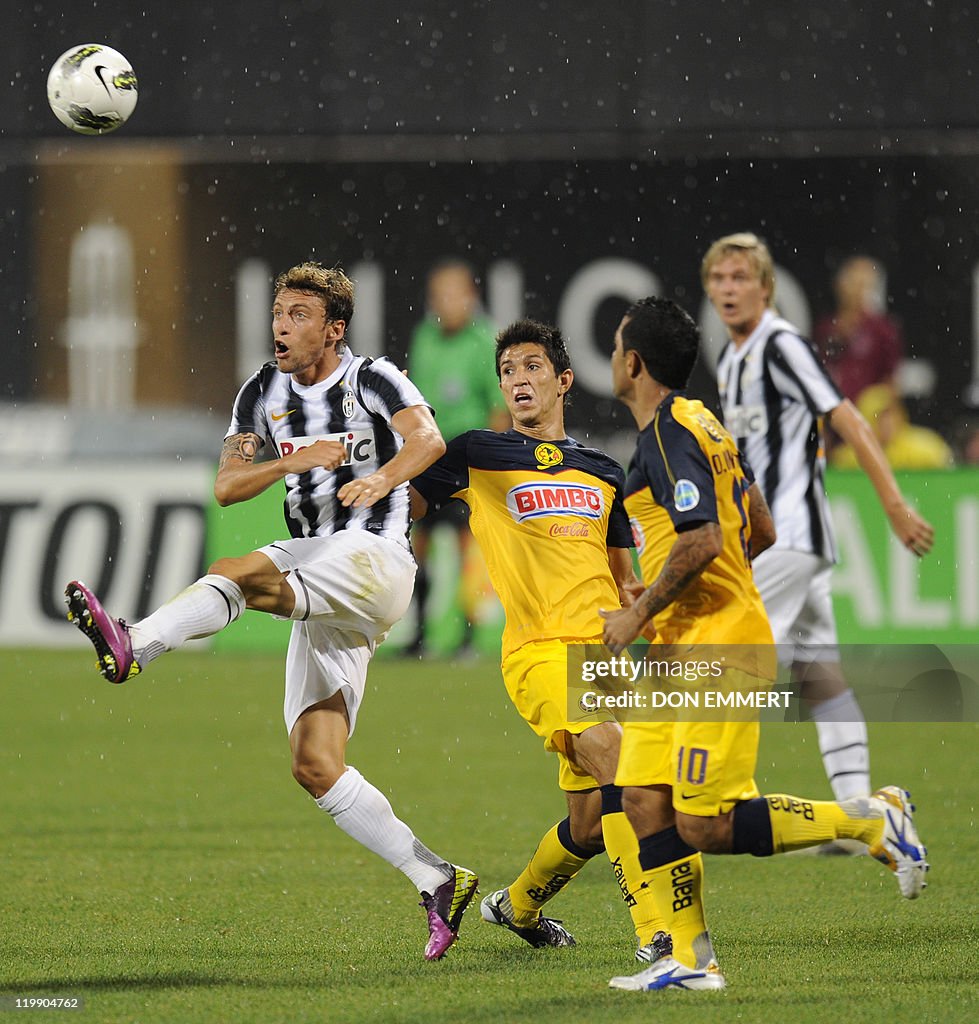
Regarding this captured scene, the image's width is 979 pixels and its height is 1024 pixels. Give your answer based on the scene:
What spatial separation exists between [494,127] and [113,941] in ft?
34.5

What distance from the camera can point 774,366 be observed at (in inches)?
260

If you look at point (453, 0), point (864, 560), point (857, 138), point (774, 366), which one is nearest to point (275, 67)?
point (453, 0)

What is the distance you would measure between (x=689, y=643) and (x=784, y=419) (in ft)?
8.86

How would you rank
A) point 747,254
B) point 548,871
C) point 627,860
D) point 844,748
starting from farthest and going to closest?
1. point 747,254
2. point 844,748
3. point 548,871
4. point 627,860

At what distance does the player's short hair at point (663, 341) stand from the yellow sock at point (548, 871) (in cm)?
129

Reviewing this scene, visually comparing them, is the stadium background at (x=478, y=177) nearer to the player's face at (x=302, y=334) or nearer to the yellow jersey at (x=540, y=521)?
the player's face at (x=302, y=334)

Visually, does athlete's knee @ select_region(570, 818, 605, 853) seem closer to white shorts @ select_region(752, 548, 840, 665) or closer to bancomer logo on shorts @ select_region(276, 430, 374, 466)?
bancomer logo on shorts @ select_region(276, 430, 374, 466)

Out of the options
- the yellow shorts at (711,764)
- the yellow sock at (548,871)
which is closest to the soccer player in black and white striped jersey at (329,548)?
the yellow sock at (548,871)

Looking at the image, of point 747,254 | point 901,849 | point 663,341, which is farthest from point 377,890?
point 747,254

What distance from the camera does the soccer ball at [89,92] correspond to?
6.10 metres

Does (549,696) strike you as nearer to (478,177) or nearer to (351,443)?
(351,443)

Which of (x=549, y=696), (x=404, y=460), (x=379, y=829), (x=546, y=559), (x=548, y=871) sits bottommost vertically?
(x=548, y=871)

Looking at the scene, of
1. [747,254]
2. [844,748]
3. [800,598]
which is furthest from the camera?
[747,254]

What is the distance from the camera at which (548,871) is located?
481cm
